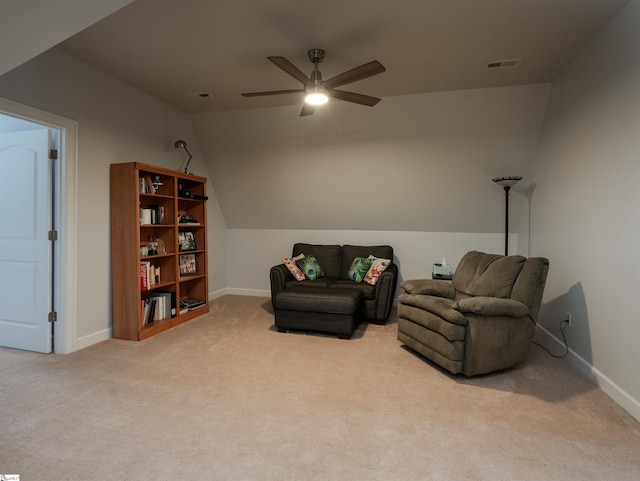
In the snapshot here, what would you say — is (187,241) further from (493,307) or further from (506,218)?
(506,218)

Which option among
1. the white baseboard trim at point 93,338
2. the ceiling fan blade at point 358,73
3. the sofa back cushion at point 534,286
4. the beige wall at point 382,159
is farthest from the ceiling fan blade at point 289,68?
the white baseboard trim at point 93,338

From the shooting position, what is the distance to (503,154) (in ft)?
14.0

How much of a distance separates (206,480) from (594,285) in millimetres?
2934

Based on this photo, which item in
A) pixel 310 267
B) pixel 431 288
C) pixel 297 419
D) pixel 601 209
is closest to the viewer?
pixel 297 419

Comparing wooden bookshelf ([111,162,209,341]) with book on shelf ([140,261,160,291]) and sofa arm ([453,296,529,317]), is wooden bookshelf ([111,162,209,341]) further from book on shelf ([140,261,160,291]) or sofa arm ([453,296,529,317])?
sofa arm ([453,296,529,317])

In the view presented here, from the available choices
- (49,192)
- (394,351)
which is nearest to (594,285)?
(394,351)

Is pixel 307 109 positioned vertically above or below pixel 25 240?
above

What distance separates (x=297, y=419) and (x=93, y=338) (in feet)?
7.90

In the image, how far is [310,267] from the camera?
477cm

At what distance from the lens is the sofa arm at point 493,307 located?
2.66 metres

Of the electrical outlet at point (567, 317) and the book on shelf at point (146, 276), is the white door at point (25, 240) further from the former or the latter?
the electrical outlet at point (567, 317)

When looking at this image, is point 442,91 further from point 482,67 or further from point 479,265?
point 479,265

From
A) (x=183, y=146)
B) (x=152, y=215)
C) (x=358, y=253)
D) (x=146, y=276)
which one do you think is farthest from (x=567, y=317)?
(x=183, y=146)

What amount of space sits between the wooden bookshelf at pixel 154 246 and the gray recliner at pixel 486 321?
103 inches
